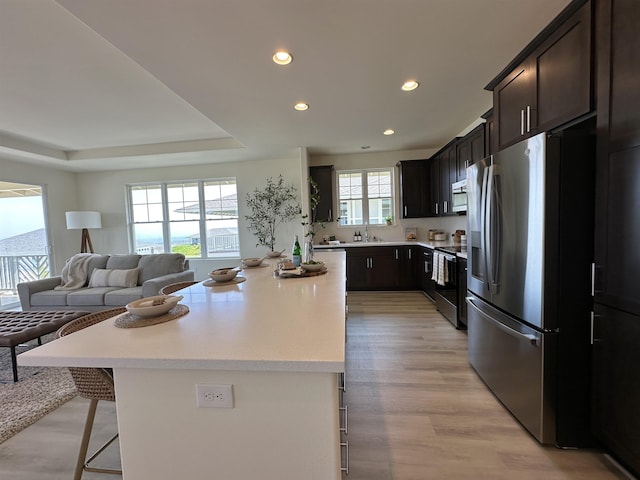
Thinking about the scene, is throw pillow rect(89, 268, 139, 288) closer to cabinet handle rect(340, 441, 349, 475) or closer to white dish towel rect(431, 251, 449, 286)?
cabinet handle rect(340, 441, 349, 475)

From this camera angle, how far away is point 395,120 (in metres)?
3.83

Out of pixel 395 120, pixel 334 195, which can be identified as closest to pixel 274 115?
pixel 395 120

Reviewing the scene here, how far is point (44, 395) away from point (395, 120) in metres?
4.54

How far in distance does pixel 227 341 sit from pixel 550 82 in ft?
7.52

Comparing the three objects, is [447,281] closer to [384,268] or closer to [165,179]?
[384,268]

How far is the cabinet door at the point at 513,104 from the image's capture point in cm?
195

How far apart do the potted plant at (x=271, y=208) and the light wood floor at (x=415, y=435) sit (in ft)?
12.2

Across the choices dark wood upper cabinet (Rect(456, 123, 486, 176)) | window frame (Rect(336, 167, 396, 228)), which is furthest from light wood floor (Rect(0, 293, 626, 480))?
window frame (Rect(336, 167, 396, 228))

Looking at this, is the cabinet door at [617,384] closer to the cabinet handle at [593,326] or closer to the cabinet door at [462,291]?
the cabinet handle at [593,326]

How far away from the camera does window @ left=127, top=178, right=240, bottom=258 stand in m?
6.29

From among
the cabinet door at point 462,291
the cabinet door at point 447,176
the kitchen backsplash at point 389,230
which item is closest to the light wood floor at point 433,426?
the cabinet door at point 462,291

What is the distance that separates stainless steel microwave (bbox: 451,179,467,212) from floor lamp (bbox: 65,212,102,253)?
6.82 metres

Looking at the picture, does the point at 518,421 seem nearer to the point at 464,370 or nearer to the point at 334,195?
the point at 464,370

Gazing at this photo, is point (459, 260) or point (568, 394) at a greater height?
point (459, 260)
